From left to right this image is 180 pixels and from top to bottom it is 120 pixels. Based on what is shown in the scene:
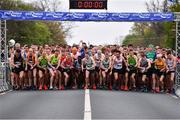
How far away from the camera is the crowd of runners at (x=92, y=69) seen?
84.0 feet

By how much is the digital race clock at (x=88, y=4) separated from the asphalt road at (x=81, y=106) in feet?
26.3

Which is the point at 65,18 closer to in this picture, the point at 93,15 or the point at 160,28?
the point at 93,15

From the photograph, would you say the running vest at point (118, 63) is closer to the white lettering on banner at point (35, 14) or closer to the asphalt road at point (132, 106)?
the asphalt road at point (132, 106)

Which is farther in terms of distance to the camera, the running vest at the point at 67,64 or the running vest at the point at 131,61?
the running vest at the point at 67,64

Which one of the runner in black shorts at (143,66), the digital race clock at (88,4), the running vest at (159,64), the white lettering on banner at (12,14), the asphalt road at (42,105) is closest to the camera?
the asphalt road at (42,105)

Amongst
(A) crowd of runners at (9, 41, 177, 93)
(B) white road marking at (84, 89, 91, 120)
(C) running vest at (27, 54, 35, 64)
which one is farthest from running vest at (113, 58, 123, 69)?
(B) white road marking at (84, 89, 91, 120)

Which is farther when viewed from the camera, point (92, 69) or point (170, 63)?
point (92, 69)

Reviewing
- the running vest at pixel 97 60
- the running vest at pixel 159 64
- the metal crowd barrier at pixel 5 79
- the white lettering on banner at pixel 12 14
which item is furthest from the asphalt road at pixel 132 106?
the white lettering on banner at pixel 12 14

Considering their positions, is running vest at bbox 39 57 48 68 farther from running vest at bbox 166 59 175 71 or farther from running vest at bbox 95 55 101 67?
running vest at bbox 166 59 175 71

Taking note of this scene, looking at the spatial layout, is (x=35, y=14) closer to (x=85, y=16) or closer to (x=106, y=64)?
(x=85, y=16)

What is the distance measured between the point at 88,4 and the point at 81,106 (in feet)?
42.5

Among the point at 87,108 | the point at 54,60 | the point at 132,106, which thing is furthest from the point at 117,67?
the point at 87,108

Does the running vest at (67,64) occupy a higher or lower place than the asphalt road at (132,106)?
higher

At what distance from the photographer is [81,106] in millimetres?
17875
